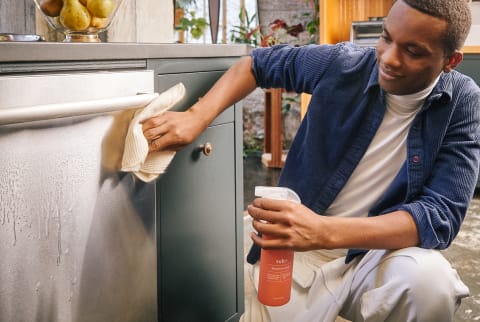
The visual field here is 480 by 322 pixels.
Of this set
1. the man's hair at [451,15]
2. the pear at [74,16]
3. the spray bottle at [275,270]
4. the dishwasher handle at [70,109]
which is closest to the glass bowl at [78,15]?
the pear at [74,16]

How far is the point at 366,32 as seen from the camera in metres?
3.91

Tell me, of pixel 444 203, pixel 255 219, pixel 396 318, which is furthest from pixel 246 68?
pixel 396 318

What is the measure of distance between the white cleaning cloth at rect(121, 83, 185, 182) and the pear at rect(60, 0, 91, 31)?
28 cm

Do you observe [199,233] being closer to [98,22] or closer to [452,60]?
[98,22]

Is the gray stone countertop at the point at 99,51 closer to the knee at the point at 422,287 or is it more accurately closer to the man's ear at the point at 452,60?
the man's ear at the point at 452,60

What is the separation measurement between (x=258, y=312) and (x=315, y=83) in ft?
2.05

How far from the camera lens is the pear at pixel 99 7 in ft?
4.66

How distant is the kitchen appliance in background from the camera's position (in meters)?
3.85

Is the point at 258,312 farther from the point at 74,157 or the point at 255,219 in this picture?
the point at 74,157

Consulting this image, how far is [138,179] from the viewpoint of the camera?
1324 millimetres

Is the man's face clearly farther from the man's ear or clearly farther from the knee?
the knee

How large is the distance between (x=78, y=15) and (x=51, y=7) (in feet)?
0.23

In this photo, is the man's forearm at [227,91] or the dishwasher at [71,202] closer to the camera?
the dishwasher at [71,202]

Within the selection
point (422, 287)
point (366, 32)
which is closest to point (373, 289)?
point (422, 287)
